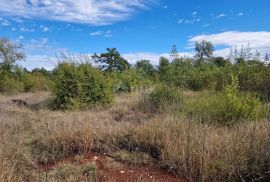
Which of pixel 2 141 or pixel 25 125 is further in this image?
pixel 25 125

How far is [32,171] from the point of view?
5.84 meters

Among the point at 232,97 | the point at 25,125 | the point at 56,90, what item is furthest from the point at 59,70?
the point at 232,97

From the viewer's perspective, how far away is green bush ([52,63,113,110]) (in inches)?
548

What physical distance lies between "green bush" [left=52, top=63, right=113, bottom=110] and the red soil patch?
7190 mm

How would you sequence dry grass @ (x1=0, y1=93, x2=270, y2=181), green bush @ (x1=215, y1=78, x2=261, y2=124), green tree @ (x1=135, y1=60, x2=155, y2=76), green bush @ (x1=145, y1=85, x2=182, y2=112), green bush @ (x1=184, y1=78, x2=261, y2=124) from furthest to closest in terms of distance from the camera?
green tree @ (x1=135, y1=60, x2=155, y2=76)
green bush @ (x1=145, y1=85, x2=182, y2=112)
green bush @ (x1=215, y1=78, x2=261, y2=124)
green bush @ (x1=184, y1=78, x2=261, y2=124)
dry grass @ (x1=0, y1=93, x2=270, y2=181)

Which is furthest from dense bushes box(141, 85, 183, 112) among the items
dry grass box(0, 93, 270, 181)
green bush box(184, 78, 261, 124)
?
dry grass box(0, 93, 270, 181)

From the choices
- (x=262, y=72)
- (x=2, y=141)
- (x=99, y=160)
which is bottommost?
(x=99, y=160)

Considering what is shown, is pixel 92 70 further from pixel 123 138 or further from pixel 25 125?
pixel 123 138

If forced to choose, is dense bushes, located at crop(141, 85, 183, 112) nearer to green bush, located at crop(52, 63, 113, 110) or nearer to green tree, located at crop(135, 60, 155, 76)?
green bush, located at crop(52, 63, 113, 110)

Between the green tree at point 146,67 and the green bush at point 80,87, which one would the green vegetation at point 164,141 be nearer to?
the green bush at point 80,87

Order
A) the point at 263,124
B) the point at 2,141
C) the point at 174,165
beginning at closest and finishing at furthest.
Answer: the point at 174,165 → the point at 2,141 → the point at 263,124

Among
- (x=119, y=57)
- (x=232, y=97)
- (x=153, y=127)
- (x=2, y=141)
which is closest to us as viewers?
(x=2, y=141)

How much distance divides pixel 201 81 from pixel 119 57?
66.6 feet

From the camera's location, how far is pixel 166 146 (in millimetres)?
6211
